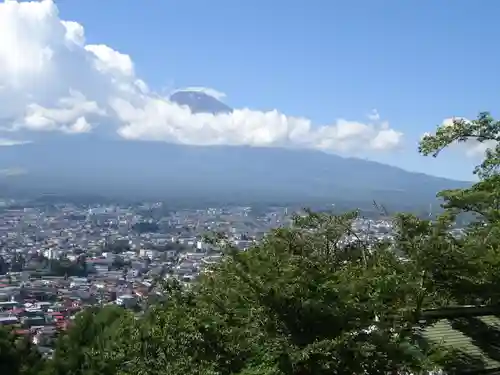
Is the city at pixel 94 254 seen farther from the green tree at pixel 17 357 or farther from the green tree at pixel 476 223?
the green tree at pixel 17 357

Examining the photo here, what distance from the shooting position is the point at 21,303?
37.5 metres

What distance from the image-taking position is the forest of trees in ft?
21.0

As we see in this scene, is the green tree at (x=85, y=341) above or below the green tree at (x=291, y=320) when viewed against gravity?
below

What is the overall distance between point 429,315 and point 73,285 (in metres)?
37.8

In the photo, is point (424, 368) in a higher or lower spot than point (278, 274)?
lower

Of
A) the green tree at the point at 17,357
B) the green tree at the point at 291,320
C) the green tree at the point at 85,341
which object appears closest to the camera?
the green tree at the point at 291,320

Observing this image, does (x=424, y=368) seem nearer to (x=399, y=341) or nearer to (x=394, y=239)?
(x=399, y=341)

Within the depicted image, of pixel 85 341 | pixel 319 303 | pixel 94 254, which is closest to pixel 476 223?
pixel 319 303

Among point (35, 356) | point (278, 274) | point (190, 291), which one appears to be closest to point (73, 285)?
point (35, 356)

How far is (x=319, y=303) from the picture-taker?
6.43 meters

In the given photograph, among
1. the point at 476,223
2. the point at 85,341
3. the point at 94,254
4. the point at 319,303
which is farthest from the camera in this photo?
the point at 94,254

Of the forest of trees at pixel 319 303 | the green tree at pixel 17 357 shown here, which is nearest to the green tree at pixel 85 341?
the green tree at pixel 17 357

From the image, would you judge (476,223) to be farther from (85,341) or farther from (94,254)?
(94,254)

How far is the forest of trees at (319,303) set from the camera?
6391 mm
